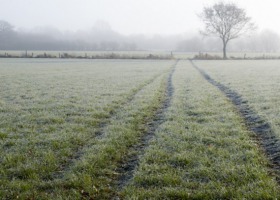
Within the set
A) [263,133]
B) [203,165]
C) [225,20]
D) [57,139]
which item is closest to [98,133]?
[57,139]

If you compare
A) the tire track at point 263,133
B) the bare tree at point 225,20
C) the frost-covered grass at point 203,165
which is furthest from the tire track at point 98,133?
the bare tree at point 225,20

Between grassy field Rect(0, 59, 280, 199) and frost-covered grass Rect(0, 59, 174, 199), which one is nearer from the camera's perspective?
grassy field Rect(0, 59, 280, 199)

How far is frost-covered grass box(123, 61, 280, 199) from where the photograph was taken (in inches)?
283

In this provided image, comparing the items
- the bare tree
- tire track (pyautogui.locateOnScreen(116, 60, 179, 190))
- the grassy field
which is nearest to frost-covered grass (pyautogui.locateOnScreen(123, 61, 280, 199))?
the grassy field

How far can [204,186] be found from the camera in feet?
24.5

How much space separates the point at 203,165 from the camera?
8727 mm

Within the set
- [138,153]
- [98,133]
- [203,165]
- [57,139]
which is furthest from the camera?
[98,133]

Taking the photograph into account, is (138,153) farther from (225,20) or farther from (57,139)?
(225,20)

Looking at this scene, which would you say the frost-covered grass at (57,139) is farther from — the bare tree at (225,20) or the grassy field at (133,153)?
the bare tree at (225,20)

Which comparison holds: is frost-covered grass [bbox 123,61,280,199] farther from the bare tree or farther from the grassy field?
the bare tree

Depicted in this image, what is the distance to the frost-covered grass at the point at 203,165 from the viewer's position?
719 centimetres

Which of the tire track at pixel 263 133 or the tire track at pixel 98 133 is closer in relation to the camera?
the tire track at pixel 98 133

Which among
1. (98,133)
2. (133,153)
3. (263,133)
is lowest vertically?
(133,153)

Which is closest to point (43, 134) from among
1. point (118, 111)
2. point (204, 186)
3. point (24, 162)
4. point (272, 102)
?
point (24, 162)
